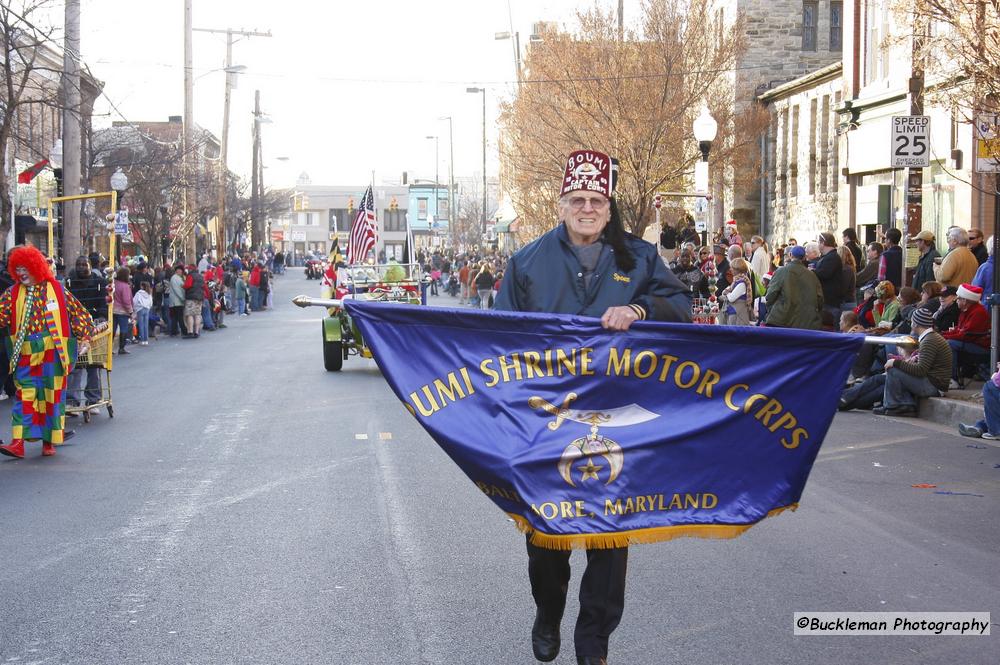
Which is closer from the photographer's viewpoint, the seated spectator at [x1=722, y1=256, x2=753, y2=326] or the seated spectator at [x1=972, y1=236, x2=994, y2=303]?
the seated spectator at [x1=972, y1=236, x2=994, y2=303]

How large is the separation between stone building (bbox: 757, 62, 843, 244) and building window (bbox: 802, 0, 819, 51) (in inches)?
134

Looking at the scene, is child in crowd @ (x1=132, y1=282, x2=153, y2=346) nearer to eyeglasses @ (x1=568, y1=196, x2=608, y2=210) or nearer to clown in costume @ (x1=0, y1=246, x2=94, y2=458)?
clown in costume @ (x1=0, y1=246, x2=94, y2=458)

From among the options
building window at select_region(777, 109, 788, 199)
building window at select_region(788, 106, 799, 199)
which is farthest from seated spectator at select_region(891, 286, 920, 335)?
building window at select_region(777, 109, 788, 199)

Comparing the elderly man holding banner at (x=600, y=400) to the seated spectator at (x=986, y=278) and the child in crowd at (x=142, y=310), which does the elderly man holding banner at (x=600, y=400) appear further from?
the child in crowd at (x=142, y=310)

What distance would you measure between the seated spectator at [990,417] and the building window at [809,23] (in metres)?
31.4

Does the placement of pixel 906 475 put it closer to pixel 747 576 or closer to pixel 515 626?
pixel 747 576

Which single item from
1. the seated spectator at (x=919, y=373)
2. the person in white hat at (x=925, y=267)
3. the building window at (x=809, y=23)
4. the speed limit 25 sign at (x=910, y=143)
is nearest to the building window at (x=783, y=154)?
the building window at (x=809, y=23)

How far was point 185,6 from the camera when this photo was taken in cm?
4147

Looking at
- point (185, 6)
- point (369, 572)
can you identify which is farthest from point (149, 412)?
point (185, 6)

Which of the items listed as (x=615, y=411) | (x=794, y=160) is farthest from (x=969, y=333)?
(x=794, y=160)

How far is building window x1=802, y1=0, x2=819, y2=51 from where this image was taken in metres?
41.8

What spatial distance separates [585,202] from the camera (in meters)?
5.39

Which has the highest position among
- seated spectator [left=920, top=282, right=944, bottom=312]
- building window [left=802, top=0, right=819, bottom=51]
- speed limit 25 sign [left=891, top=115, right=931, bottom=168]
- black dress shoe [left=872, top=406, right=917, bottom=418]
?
building window [left=802, top=0, right=819, bottom=51]

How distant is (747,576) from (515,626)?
1.61 meters
